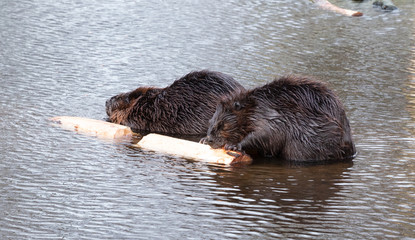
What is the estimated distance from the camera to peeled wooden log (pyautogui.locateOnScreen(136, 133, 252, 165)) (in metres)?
Result: 6.98

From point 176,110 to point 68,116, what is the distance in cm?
132

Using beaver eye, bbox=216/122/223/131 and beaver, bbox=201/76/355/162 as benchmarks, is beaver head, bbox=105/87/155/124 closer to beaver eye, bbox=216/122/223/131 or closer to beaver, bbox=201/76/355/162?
beaver eye, bbox=216/122/223/131

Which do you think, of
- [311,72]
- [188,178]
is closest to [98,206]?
[188,178]

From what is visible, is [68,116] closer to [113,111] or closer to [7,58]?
[113,111]

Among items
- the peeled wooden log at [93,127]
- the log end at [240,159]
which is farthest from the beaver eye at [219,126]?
the peeled wooden log at [93,127]

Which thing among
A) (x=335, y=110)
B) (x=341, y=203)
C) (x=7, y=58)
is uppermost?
(x=335, y=110)

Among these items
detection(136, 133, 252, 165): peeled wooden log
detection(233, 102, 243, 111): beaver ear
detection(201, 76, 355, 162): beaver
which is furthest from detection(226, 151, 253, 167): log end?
detection(233, 102, 243, 111): beaver ear

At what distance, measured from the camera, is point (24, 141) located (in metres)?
7.40

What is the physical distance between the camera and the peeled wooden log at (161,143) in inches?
276

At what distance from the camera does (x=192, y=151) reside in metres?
7.17

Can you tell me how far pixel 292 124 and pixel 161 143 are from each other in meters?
1.46

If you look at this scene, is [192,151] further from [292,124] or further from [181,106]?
[181,106]

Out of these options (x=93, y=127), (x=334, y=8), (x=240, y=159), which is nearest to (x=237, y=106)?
(x=240, y=159)

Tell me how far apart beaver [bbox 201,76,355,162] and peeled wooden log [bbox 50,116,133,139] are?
140 centimetres
